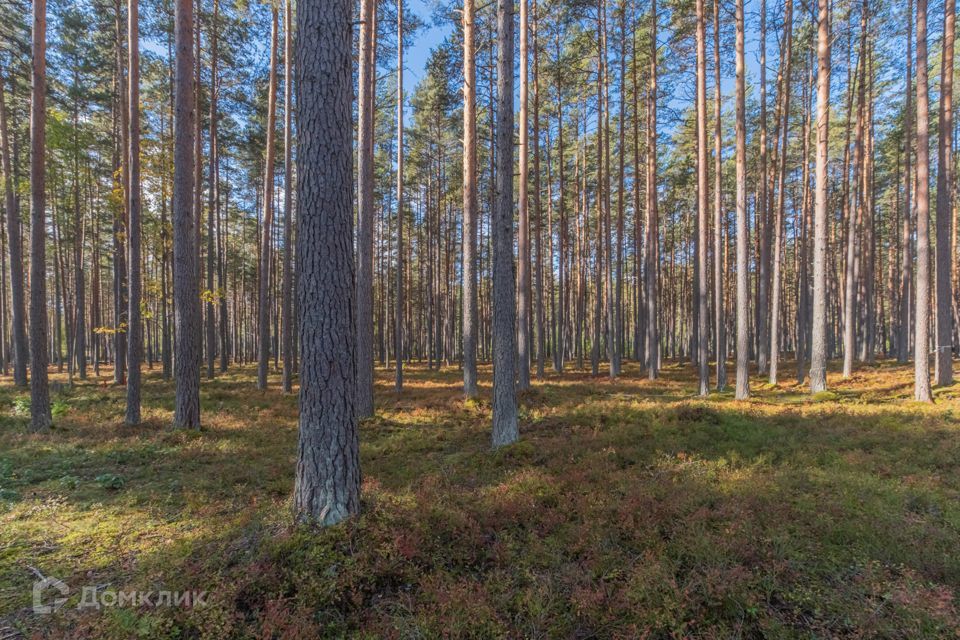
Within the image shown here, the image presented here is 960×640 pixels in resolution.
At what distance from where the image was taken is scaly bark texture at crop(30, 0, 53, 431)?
880 centimetres

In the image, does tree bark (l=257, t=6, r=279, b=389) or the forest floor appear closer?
the forest floor

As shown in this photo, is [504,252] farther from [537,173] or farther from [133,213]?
[537,173]

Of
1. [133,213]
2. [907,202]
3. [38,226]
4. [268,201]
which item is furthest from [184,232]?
[907,202]

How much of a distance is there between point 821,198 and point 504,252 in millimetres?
11229

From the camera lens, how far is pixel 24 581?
148 inches

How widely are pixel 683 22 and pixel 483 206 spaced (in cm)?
→ 1476

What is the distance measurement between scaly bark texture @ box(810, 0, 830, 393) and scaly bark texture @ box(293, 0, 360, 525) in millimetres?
14051

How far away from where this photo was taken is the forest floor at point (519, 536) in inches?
125

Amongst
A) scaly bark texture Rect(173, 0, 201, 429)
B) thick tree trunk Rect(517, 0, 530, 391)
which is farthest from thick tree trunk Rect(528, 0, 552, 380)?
scaly bark texture Rect(173, 0, 201, 429)

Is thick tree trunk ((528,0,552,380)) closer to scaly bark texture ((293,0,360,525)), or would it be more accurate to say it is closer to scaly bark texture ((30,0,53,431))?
scaly bark texture ((293,0,360,525))

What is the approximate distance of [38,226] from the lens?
364 inches

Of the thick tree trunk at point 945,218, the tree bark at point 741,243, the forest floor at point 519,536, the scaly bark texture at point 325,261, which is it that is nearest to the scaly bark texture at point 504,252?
the forest floor at point 519,536

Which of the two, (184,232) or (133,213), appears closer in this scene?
(184,232)

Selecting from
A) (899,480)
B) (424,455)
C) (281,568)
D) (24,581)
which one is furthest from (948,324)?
(24,581)
